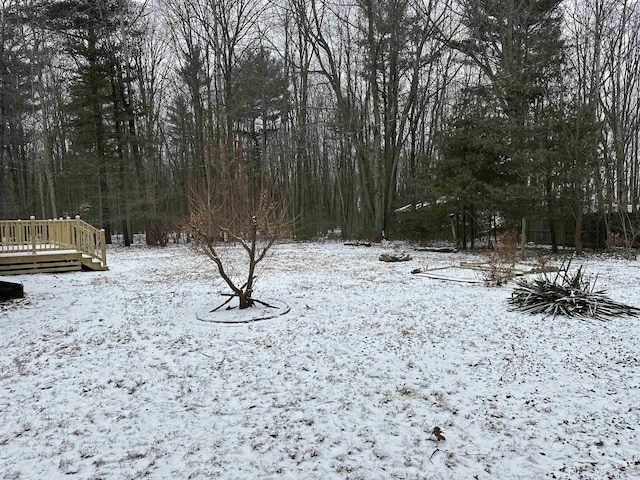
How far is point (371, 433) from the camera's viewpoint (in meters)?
2.75

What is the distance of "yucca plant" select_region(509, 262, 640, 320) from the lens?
548cm

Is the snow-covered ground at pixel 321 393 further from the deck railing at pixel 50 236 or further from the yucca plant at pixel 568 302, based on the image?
the deck railing at pixel 50 236

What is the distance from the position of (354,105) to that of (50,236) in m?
16.2

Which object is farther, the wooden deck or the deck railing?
the deck railing

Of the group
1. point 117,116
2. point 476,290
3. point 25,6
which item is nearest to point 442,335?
point 476,290

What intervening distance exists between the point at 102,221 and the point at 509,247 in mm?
16623

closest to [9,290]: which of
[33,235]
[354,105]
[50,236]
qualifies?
[33,235]

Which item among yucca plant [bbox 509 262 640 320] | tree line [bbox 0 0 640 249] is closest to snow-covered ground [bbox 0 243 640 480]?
yucca plant [bbox 509 262 640 320]

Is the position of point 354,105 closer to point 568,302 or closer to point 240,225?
point 240,225

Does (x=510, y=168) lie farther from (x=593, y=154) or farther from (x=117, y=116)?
(x=117, y=116)

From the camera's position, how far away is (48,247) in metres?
10.8

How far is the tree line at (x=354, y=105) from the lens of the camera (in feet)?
44.4

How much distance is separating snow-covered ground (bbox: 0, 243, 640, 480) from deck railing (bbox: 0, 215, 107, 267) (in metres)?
4.60

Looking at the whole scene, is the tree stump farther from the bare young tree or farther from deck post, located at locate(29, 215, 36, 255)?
the bare young tree
